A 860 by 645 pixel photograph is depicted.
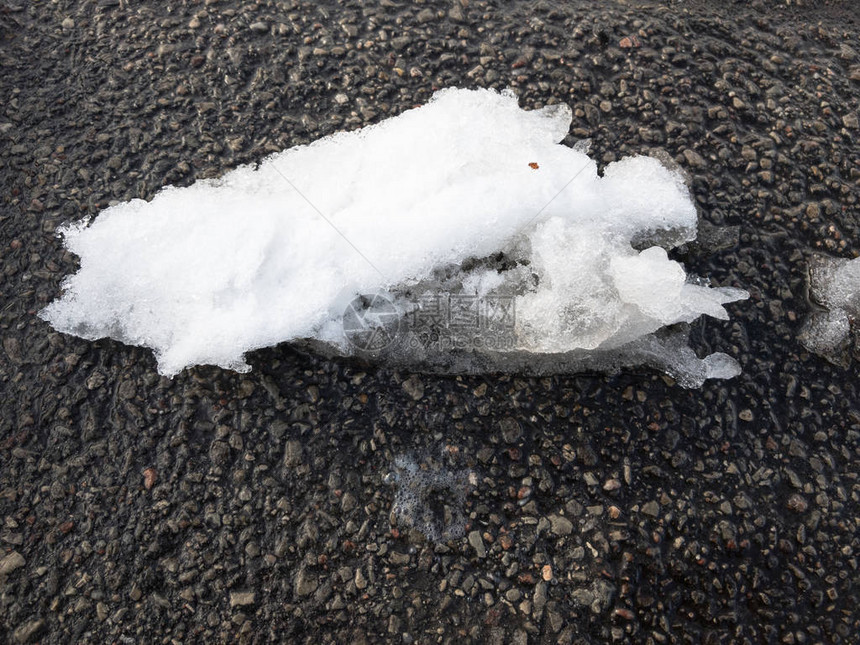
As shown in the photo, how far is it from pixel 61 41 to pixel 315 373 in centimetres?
236

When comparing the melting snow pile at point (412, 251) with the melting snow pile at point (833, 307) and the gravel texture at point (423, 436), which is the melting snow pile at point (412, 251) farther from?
the melting snow pile at point (833, 307)

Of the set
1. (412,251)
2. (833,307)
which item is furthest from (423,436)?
(833,307)

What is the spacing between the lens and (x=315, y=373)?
8.06ft

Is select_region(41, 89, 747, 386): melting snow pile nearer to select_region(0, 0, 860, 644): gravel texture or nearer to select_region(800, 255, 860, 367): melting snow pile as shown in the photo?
select_region(0, 0, 860, 644): gravel texture

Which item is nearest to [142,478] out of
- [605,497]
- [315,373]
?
[315,373]

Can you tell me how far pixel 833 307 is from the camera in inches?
101

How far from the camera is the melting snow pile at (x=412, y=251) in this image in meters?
2.43

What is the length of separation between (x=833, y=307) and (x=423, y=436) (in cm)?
172

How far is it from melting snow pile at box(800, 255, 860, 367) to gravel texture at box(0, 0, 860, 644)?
0.07 m

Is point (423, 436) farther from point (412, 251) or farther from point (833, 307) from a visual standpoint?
point (833, 307)

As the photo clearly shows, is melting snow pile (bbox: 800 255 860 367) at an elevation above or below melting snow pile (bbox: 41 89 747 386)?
below

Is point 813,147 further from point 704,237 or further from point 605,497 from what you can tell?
point 605,497

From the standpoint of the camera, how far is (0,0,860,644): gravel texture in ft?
6.88

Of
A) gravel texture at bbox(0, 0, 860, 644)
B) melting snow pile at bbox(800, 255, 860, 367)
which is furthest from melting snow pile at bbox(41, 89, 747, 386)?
melting snow pile at bbox(800, 255, 860, 367)
